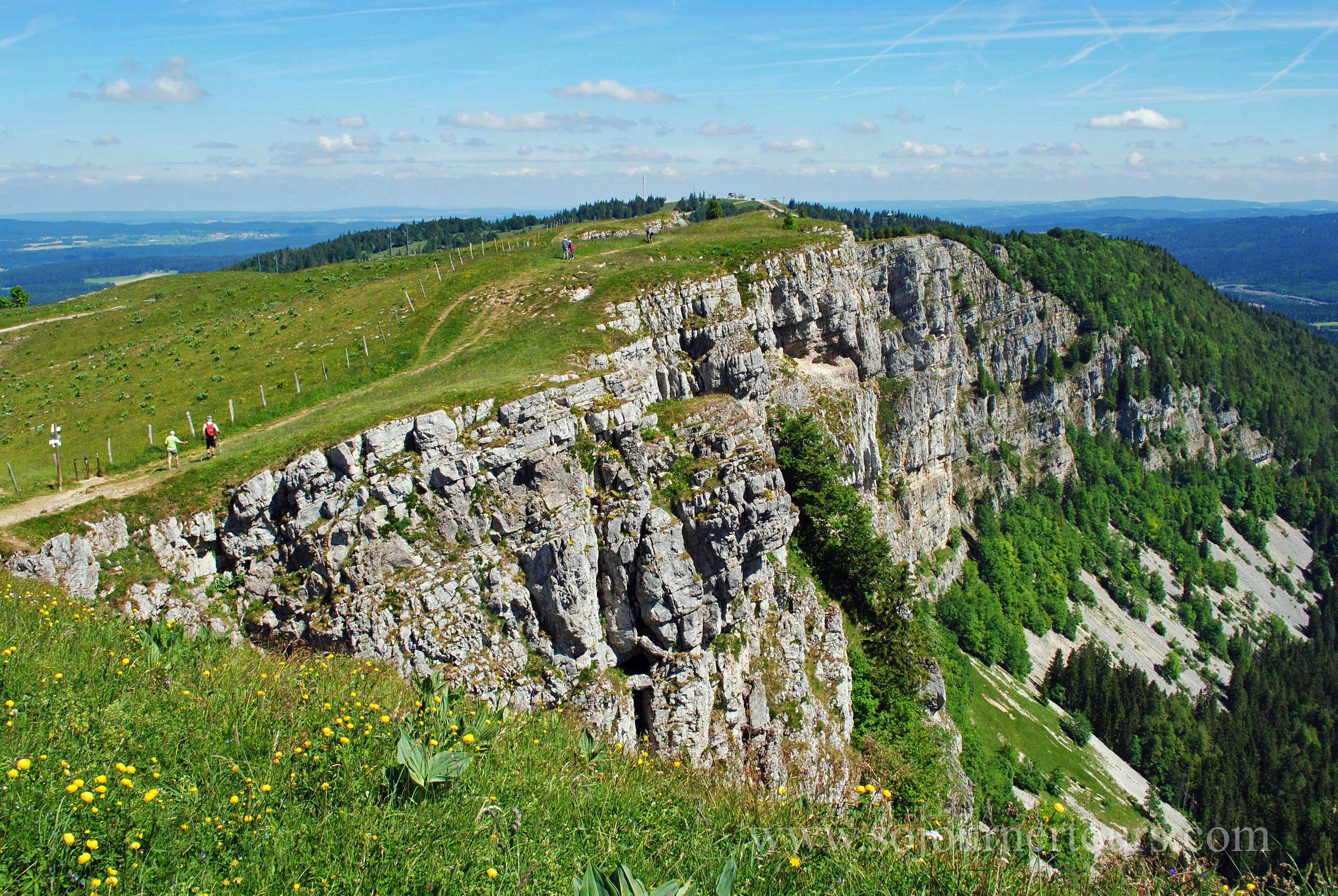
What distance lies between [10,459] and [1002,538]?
122227 millimetres

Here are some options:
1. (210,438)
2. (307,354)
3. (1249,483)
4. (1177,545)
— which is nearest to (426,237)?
(307,354)

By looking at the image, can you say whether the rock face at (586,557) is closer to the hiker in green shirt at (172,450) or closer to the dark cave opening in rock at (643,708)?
the dark cave opening in rock at (643,708)

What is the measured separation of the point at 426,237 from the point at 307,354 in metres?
134

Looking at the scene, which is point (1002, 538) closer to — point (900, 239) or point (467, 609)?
point (900, 239)

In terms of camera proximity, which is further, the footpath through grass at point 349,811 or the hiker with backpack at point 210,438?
the hiker with backpack at point 210,438

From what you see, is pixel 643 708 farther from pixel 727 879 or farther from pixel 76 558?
pixel 727 879

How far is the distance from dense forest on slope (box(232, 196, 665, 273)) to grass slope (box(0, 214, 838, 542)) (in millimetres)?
83069

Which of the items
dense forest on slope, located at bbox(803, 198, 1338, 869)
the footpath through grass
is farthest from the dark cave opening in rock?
dense forest on slope, located at bbox(803, 198, 1338, 869)

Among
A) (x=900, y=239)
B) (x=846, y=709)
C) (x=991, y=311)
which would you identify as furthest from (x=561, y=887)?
(x=991, y=311)

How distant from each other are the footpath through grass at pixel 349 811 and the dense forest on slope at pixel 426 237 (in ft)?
466

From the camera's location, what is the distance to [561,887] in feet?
24.4

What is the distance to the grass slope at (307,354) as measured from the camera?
33.5 metres

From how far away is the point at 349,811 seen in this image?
8.31 metres

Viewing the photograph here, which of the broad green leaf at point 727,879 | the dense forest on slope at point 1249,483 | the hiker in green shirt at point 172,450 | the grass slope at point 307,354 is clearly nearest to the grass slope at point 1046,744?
the dense forest on slope at point 1249,483
